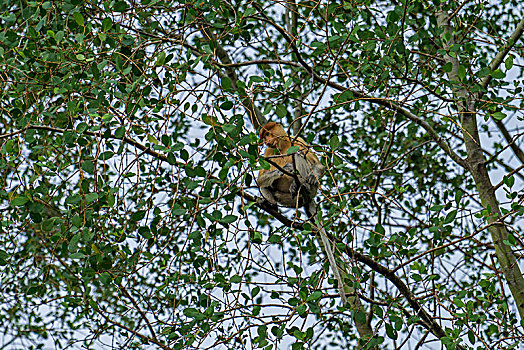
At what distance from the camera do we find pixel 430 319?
3324 mm

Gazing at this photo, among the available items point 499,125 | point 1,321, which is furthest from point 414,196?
point 1,321

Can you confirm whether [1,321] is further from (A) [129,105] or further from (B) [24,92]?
(A) [129,105]

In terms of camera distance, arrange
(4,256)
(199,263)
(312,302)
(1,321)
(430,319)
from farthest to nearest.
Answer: (1,321)
(430,319)
(199,263)
(4,256)
(312,302)

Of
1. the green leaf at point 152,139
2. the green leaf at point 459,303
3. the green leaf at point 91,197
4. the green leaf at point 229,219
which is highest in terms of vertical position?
the green leaf at point 152,139

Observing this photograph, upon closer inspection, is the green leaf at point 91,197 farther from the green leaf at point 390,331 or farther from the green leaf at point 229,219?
the green leaf at point 390,331

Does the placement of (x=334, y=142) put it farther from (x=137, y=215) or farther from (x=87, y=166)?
(x=87, y=166)

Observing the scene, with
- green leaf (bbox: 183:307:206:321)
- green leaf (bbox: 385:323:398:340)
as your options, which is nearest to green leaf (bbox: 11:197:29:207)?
green leaf (bbox: 183:307:206:321)

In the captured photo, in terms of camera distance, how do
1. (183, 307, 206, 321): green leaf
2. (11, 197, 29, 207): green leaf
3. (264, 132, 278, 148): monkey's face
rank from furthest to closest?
(264, 132, 278, 148): monkey's face
(183, 307, 206, 321): green leaf
(11, 197, 29, 207): green leaf

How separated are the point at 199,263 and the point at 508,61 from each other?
1894 mm

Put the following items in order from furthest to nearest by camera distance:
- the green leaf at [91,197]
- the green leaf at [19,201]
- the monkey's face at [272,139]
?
the monkey's face at [272,139]
the green leaf at [19,201]
the green leaf at [91,197]

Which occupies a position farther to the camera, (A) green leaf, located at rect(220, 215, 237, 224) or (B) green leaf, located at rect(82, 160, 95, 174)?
(A) green leaf, located at rect(220, 215, 237, 224)

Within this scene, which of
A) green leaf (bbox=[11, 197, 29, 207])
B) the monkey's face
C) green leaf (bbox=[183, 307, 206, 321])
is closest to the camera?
green leaf (bbox=[11, 197, 29, 207])

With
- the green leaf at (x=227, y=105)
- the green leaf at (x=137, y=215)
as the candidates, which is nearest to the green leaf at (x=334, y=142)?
the green leaf at (x=227, y=105)

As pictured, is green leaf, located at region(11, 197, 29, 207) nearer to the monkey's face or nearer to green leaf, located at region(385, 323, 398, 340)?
the monkey's face
